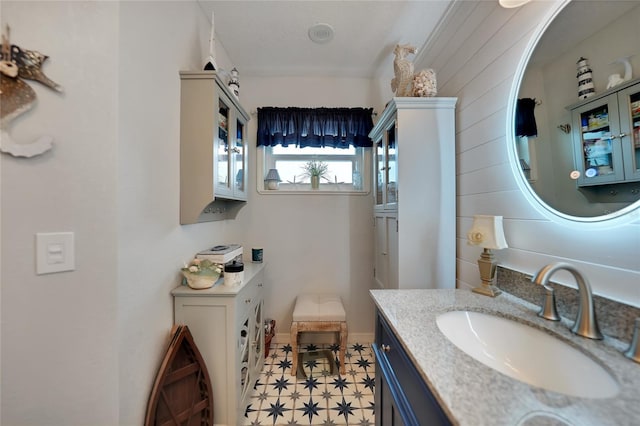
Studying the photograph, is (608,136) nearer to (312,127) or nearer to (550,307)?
(550,307)

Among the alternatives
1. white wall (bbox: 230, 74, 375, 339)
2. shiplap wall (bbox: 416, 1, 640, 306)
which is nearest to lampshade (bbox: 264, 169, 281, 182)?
white wall (bbox: 230, 74, 375, 339)

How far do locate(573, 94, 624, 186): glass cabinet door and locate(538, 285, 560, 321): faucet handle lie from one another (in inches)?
15.3

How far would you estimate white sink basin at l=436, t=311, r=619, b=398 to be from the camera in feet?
1.89

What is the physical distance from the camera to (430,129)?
1430 mm

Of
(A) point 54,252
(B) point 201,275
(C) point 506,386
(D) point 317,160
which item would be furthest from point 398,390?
(D) point 317,160

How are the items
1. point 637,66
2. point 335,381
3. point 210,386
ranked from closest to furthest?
1. point 637,66
2. point 210,386
3. point 335,381

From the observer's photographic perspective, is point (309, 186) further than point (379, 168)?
Yes

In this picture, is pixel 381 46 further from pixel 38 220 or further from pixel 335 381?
pixel 335 381

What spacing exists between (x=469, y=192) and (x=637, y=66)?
2.47 ft

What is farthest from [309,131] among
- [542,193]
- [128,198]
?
[542,193]

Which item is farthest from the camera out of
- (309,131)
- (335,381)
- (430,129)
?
(309,131)

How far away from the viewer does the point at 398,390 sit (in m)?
0.76

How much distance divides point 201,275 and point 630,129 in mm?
1778

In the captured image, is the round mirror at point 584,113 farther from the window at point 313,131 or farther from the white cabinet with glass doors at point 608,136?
the window at point 313,131
